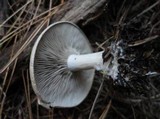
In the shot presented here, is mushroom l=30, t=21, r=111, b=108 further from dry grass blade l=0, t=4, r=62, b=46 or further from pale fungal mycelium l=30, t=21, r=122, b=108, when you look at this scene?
dry grass blade l=0, t=4, r=62, b=46

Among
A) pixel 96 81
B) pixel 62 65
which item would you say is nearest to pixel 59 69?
pixel 62 65

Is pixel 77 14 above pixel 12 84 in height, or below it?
above

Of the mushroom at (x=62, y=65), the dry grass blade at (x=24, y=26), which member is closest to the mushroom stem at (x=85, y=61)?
the mushroom at (x=62, y=65)

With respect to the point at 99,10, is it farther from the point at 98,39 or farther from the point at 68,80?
the point at 68,80

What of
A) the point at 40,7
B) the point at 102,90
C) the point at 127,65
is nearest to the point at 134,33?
the point at 127,65

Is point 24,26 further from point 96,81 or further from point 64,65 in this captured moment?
point 96,81

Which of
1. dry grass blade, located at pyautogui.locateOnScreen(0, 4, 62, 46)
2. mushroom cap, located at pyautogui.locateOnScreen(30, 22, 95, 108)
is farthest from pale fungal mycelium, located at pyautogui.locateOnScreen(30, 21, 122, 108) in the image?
dry grass blade, located at pyautogui.locateOnScreen(0, 4, 62, 46)

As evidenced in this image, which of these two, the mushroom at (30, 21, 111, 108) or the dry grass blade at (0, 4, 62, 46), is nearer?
the mushroom at (30, 21, 111, 108)

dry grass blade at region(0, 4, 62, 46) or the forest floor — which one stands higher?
dry grass blade at region(0, 4, 62, 46)
